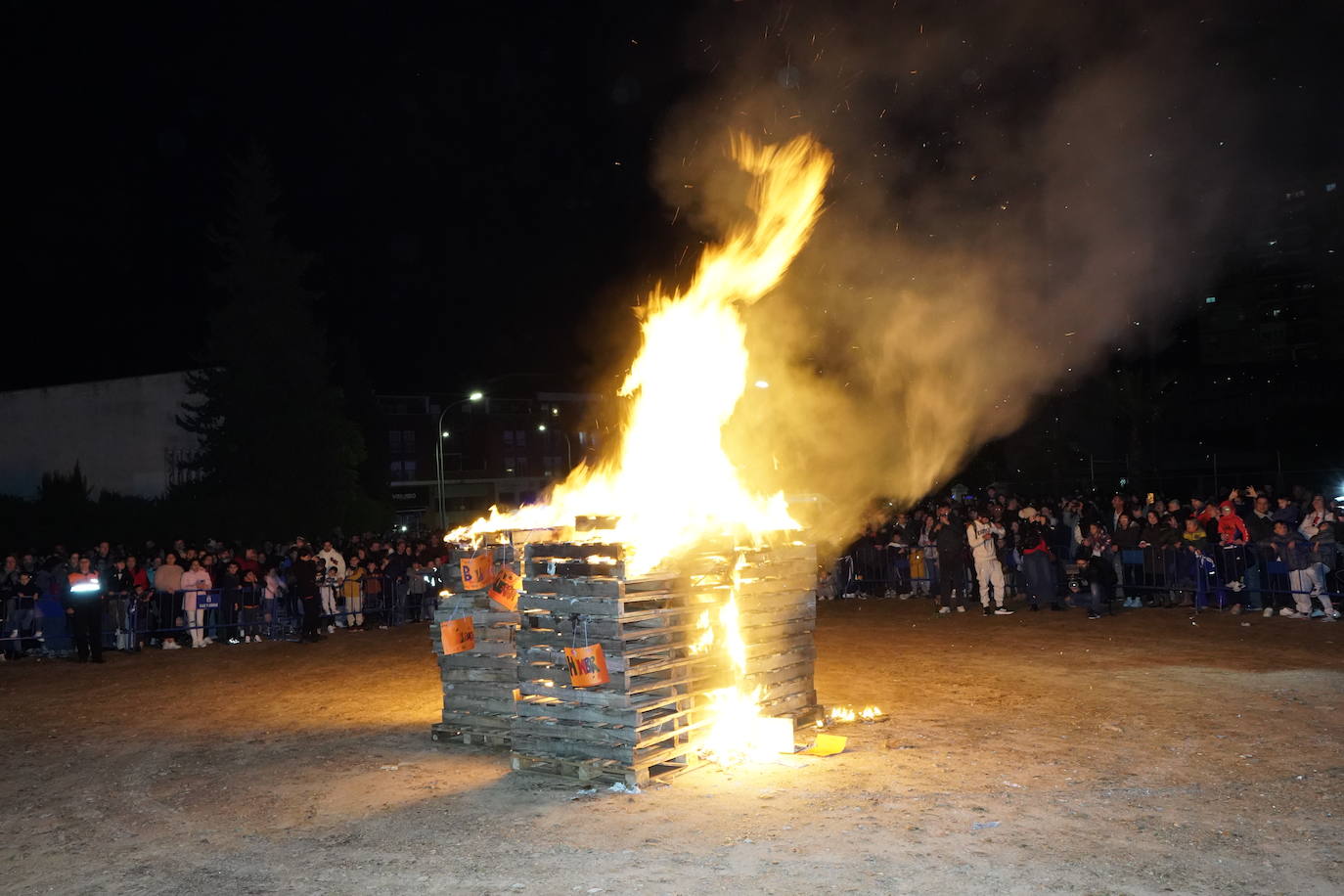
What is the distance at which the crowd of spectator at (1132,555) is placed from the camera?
1592cm

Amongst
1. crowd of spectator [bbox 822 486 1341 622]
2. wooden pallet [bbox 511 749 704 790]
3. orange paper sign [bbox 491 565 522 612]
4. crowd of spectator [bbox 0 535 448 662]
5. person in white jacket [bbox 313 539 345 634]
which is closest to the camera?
wooden pallet [bbox 511 749 704 790]

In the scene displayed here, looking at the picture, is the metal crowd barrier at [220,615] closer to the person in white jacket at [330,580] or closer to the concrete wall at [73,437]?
the person in white jacket at [330,580]

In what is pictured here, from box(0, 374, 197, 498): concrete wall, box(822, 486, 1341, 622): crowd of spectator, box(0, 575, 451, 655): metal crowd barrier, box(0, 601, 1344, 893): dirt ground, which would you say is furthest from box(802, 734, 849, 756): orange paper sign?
box(0, 374, 197, 498): concrete wall

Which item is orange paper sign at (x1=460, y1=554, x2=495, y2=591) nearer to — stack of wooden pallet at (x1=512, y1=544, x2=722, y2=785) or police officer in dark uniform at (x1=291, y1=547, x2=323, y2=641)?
stack of wooden pallet at (x1=512, y1=544, x2=722, y2=785)

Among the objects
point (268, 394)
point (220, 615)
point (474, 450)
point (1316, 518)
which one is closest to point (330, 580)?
point (220, 615)

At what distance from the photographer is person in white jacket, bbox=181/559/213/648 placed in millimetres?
19203

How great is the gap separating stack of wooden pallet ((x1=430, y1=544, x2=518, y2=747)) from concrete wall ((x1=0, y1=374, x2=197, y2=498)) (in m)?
34.5

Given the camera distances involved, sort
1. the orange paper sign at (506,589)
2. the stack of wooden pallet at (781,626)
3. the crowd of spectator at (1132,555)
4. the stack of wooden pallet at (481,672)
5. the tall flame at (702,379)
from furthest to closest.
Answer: the crowd of spectator at (1132,555)
the tall flame at (702,379)
the stack of wooden pallet at (481,672)
the orange paper sign at (506,589)
the stack of wooden pallet at (781,626)

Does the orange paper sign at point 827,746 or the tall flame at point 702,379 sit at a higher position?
the tall flame at point 702,379

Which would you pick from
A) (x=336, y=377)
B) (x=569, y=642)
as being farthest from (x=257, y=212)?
(x=569, y=642)

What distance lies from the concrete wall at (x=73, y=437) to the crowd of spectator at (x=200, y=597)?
1927 cm

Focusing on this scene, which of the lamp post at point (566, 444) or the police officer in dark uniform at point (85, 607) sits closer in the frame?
the police officer in dark uniform at point (85, 607)

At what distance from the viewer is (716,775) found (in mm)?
8281

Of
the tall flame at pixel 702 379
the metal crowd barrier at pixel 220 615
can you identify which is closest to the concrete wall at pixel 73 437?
the metal crowd barrier at pixel 220 615
